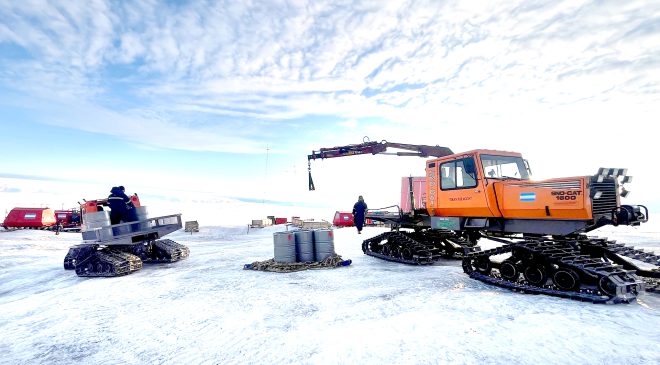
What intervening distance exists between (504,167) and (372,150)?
5173 millimetres

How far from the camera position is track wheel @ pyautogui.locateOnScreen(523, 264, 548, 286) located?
7202mm

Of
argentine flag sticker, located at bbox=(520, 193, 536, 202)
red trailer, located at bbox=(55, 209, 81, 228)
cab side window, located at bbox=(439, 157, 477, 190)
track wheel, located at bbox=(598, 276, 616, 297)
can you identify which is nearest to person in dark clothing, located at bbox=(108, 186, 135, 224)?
cab side window, located at bbox=(439, 157, 477, 190)

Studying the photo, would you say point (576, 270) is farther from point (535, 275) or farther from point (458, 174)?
point (458, 174)

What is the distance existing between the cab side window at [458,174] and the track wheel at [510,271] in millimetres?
2452

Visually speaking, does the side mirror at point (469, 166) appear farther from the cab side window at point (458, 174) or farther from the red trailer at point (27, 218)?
the red trailer at point (27, 218)

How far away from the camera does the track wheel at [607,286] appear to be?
6.27 meters

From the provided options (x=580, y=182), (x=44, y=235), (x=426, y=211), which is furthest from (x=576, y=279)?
(x=44, y=235)

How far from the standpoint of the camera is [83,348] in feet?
16.6

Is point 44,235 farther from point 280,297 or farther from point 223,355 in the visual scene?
point 223,355

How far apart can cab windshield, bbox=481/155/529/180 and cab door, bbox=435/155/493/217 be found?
340mm

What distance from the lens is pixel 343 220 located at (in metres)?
29.9

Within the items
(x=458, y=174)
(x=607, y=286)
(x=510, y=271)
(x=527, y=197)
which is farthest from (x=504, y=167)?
(x=607, y=286)

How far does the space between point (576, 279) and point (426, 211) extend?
5.04 meters

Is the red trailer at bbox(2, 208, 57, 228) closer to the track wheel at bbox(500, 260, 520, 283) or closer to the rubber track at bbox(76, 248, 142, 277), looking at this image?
the rubber track at bbox(76, 248, 142, 277)
